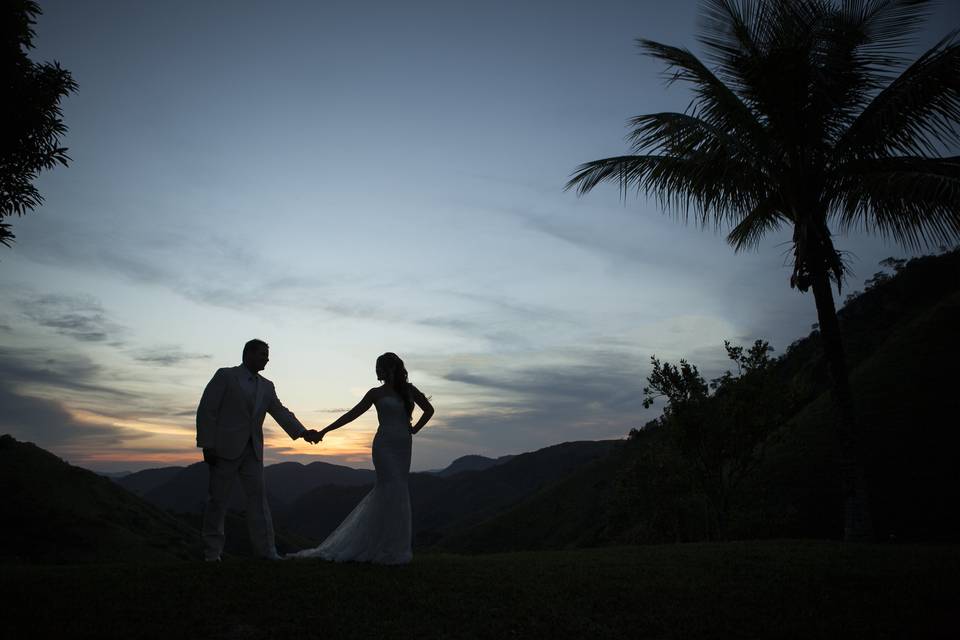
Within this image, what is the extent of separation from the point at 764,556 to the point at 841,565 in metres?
1.26

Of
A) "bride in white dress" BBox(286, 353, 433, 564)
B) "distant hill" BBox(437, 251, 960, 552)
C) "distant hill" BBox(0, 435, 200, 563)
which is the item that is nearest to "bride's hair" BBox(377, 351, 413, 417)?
"bride in white dress" BBox(286, 353, 433, 564)

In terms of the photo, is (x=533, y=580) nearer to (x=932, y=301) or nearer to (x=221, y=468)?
(x=221, y=468)

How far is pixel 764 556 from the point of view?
10.7 metres

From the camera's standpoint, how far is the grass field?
6359 mm

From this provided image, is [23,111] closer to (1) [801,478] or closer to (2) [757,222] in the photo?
(2) [757,222]

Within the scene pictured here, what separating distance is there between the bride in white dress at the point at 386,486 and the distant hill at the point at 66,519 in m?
22.9

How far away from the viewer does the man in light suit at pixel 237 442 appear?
8.99 m

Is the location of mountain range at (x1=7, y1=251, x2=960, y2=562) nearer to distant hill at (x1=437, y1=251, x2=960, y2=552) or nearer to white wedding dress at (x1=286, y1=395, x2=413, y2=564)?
distant hill at (x1=437, y1=251, x2=960, y2=552)

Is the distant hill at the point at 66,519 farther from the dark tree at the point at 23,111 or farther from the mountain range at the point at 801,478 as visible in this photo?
the dark tree at the point at 23,111

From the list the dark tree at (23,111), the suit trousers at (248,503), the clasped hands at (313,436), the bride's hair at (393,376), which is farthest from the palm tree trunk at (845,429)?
the dark tree at (23,111)

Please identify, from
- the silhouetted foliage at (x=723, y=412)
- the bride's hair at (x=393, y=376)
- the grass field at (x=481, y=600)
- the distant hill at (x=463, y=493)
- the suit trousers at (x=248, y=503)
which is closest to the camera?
the grass field at (x=481, y=600)

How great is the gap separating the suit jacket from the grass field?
1679 mm

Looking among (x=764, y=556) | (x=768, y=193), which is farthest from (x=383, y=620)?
(x=768, y=193)

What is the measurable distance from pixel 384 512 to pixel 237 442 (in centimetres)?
247
